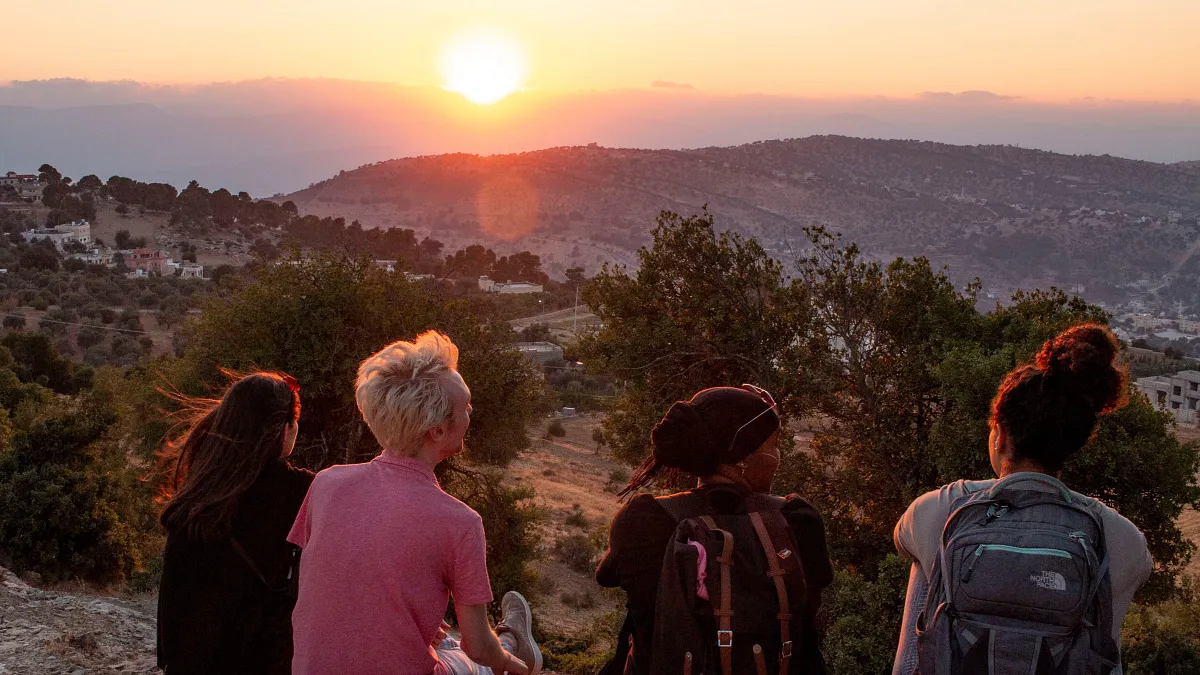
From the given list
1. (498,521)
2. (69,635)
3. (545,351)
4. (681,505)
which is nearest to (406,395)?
(681,505)

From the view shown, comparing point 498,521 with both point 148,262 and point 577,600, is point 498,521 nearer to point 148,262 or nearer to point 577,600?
point 577,600

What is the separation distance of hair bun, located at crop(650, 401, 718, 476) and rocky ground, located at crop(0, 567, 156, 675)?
541 cm

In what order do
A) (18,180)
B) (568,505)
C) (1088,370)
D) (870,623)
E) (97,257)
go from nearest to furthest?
(1088,370), (870,623), (568,505), (97,257), (18,180)

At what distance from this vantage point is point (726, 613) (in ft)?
8.49

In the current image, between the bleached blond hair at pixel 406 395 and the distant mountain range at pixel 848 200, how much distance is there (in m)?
86.1

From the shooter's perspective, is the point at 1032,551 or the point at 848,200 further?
the point at 848,200

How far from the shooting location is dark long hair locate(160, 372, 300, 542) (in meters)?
2.96

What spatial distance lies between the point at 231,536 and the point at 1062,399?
2574 millimetres

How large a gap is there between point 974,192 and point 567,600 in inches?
4537

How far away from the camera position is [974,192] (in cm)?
11944

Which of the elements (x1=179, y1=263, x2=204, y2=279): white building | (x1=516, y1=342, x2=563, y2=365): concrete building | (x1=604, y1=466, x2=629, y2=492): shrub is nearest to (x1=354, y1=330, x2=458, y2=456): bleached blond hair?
(x1=604, y1=466, x2=629, y2=492): shrub

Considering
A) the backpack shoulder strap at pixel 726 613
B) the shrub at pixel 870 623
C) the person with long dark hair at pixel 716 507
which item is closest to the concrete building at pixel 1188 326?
the shrub at pixel 870 623

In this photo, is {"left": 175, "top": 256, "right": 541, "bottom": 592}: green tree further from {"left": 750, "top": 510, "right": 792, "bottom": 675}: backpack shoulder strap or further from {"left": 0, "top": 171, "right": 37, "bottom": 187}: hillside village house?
{"left": 0, "top": 171, "right": 37, "bottom": 187}: hillside village house

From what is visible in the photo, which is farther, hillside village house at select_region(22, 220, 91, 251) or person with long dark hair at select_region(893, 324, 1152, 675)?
hillside village house at select_region(22, 220, 91, 251)
